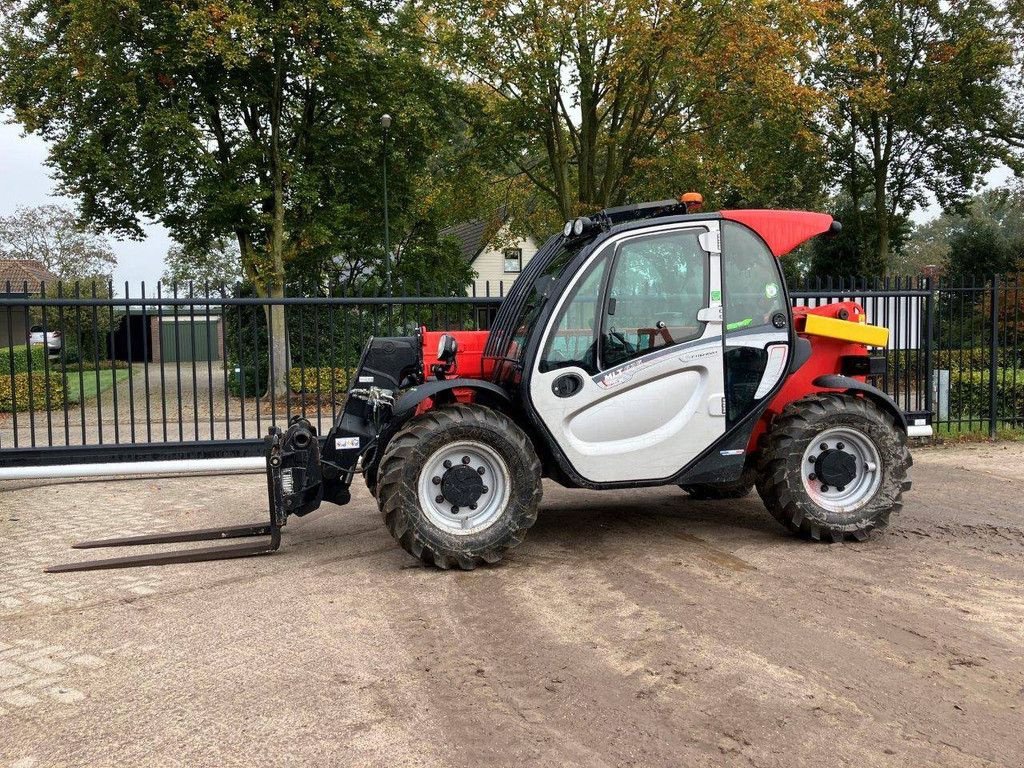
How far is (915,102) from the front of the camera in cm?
2708

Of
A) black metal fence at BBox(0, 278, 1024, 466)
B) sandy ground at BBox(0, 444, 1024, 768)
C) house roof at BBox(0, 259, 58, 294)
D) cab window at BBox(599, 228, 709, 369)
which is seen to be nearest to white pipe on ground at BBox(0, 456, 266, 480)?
black metal fence at BBox(0, 278, 1024, 466)

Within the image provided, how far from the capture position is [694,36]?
56.4 feet

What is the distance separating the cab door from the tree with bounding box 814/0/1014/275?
63.3 ft

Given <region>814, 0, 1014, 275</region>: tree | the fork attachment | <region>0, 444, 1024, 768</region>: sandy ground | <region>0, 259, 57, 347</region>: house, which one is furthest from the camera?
<region>0, 259, 57, 347</region>: house

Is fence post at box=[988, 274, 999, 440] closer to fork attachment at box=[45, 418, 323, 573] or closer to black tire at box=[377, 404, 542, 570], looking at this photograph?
black tire at box=[377, 404, 542, 570]

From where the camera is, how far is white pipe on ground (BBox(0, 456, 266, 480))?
789 centimetres

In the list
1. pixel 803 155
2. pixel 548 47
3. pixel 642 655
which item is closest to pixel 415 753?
pixel 642 655

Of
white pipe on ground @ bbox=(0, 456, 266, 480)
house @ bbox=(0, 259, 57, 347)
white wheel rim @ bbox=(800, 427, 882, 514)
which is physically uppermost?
house @ bbox=(0, 259, 57, 347)

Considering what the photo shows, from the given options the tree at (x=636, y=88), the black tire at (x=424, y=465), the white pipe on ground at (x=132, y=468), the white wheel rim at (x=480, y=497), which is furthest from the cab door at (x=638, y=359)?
the tree at (x=636, y=88)

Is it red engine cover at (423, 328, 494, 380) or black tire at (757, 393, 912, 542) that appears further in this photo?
red engine cover at (423, 328, 494, 380)

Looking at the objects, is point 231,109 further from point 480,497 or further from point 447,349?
point 480,497

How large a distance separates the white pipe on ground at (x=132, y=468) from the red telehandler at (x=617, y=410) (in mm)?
2372

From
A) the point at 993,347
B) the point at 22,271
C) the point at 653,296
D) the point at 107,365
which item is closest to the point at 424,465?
the point at 653,296

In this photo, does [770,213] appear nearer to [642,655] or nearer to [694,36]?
[642,655]
